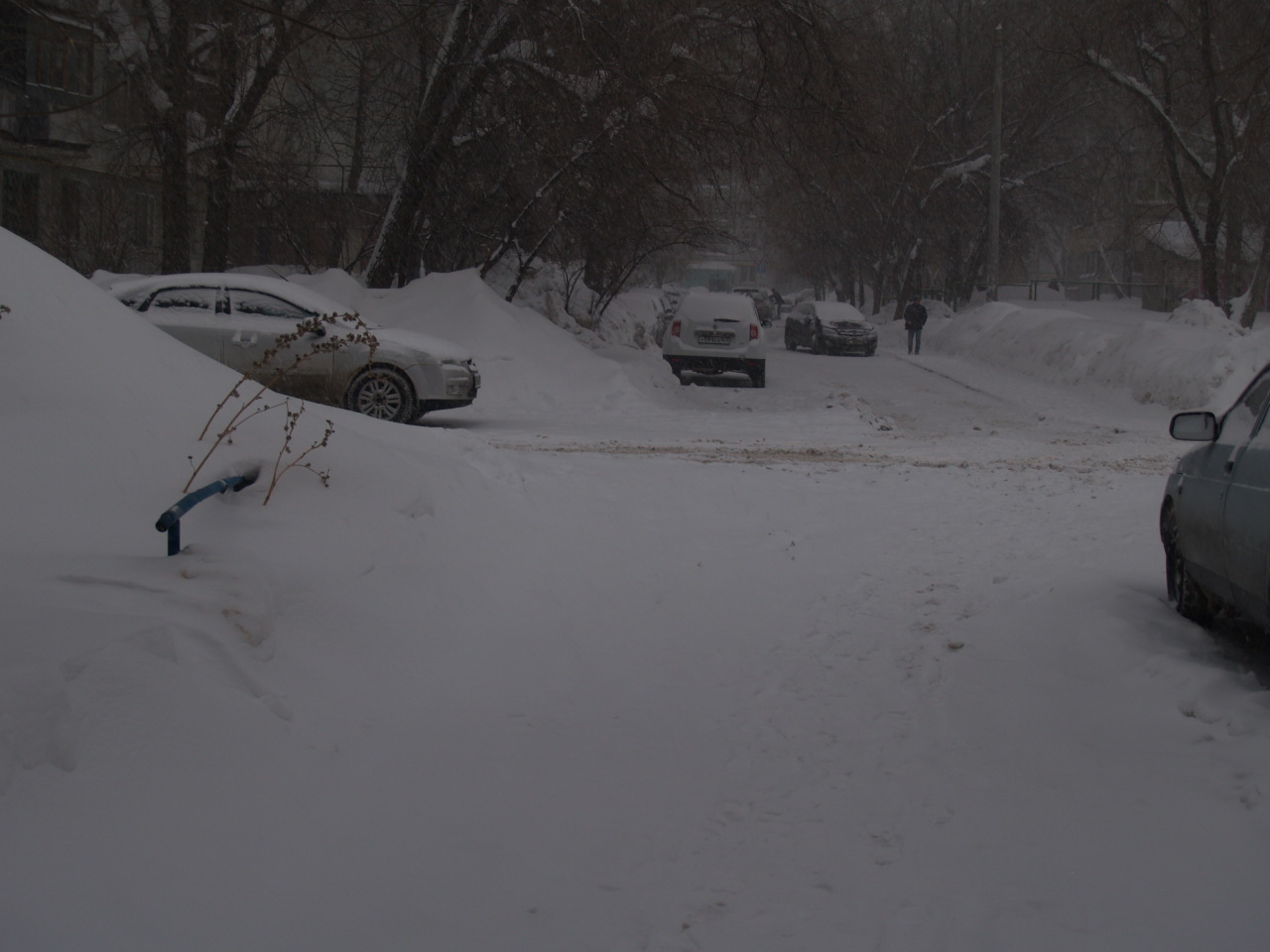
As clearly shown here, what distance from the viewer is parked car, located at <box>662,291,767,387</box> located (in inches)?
866

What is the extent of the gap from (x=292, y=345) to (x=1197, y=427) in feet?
31.6

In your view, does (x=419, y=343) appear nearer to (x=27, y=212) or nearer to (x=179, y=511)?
(x=179, y=511)

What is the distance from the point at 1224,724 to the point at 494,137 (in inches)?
679

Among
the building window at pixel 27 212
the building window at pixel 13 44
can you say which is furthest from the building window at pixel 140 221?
the building window at pixel 13 44

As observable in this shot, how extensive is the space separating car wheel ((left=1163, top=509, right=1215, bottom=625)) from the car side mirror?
592mm

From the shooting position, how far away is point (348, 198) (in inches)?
934

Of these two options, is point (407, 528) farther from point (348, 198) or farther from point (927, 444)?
point (348, 198)

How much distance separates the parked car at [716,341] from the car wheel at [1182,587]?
51.2 ft

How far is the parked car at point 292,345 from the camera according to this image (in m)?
12.9

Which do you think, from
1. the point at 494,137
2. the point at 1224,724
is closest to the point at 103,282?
the point at 494,137

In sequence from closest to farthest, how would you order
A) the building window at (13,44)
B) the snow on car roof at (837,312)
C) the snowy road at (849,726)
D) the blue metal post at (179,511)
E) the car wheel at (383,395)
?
1. the snowy road at (849,726)
2. the blue metal post at (179,511)
3. the car wheel at (383,395)
4. the building window at (13,44)
5. the snow on car roof at (837,312)

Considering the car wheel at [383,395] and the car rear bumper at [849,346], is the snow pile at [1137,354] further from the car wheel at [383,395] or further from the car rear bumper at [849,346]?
the car wheel at [383,395]

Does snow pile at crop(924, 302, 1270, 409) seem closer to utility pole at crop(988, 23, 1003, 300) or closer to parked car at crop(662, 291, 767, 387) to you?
utility pole at crop(988, 23, 1003, 300)

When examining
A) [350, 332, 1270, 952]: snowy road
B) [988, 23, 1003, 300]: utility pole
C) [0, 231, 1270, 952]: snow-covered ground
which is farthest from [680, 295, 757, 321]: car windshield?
[988, 23, 1003, 300]: utility pole
